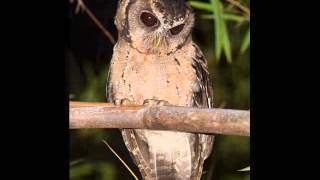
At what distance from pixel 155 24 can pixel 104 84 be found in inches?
8.8

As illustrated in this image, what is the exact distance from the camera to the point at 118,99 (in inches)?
52.0

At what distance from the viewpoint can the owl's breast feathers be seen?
1.29 meters

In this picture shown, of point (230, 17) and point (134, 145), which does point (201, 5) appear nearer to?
point (230, 17)

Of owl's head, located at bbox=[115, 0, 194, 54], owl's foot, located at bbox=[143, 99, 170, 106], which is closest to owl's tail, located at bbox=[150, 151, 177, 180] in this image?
owl's foot, located at bbox=[143, 99, 170, 106]

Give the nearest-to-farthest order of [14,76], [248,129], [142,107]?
[248,129] < [142,107] < [14,76]

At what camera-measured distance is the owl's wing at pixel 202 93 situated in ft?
4.15

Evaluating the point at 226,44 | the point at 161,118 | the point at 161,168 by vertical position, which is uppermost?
the point at 226,44

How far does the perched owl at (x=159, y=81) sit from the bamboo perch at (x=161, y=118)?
0.43 ft

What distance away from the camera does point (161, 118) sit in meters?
1.13

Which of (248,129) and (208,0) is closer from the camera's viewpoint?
(248,129)

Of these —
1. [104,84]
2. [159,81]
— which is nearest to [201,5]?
[159,81]
